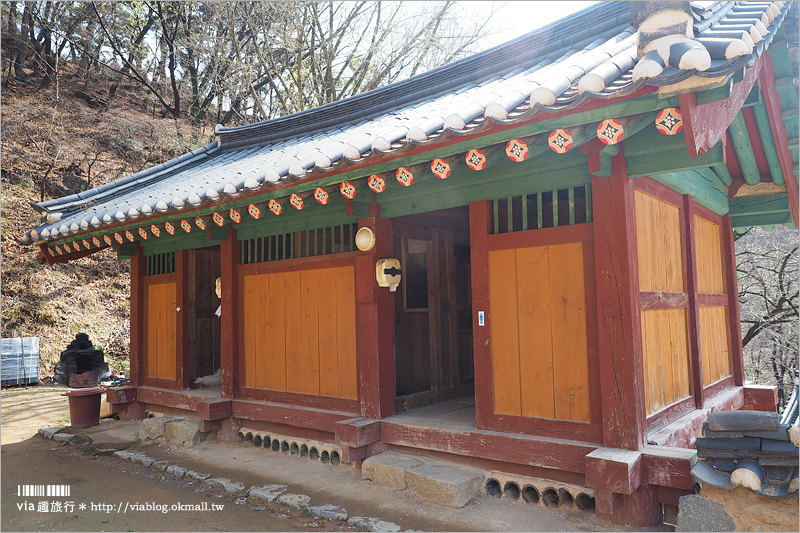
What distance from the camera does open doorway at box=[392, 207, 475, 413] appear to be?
654 centimetres

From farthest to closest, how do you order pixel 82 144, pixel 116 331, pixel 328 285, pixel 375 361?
pixel 82 144 → pixel 116 331 → pixel 328 285 → pixel 375 361

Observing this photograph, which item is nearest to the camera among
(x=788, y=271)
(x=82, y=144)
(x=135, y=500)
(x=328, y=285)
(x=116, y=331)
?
(x=135, y=500)

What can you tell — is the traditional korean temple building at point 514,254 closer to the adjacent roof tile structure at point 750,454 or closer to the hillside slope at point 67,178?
the adjacent roof tile structure at point 750,454

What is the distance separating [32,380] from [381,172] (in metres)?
11.7

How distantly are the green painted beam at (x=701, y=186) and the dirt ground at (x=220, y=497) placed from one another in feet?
9.79

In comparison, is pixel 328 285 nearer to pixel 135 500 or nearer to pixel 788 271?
pixel 135 500

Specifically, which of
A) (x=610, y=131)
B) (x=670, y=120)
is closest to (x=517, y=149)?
(x=610, y=131)

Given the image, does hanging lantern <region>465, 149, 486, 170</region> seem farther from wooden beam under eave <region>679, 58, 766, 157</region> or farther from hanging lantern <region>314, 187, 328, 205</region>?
hanging lantern <region>314, 187, 328, 205</region>

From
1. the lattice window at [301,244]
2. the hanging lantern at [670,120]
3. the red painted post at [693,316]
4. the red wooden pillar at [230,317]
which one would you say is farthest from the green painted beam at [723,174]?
the red wooden pillar at [230,317]

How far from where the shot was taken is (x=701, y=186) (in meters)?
5.58

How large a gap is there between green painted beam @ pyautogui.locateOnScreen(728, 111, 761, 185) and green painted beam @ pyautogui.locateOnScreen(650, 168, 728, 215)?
29 cm

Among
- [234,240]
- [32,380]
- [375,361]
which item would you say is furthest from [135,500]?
[32,380]

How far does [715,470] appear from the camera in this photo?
10.8ft

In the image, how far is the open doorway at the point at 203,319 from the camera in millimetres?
8078
